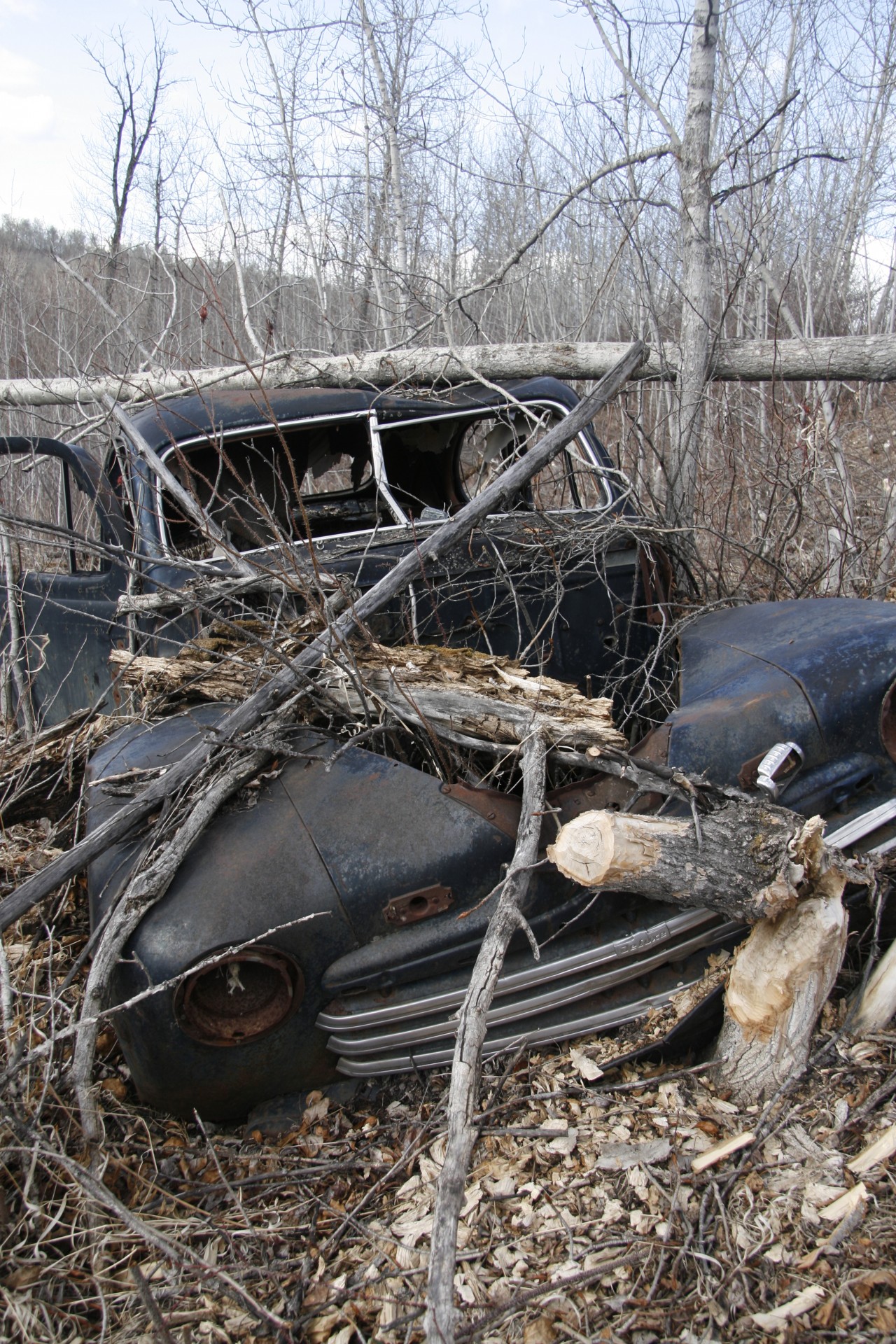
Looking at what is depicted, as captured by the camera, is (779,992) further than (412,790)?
No

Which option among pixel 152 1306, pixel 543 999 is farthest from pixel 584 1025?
→ pixel 152 1306

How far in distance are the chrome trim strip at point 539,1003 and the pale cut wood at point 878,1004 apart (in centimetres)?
39

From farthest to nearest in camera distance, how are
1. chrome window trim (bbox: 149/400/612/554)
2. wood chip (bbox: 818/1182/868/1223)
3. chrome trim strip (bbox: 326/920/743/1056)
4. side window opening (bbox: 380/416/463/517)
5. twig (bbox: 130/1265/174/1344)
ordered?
side window opening (bbox: 380/416/463/517)
chrome window trim (bbox: 149/400/612/554)
chrome trim strip (bbox: 326/920/743/1056)
wood chip (bbox: 818/1182/868/1223)
twig (bbox: 130/1265/174/1344)

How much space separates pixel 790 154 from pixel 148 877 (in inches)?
436

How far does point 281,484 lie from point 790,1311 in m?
3.03

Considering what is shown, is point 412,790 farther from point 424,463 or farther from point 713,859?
point 424,463

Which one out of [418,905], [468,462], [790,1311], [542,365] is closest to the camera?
[790,1311]

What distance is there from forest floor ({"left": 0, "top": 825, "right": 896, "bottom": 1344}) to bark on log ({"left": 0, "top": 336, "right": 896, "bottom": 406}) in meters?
3.51

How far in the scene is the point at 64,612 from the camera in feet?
12.4

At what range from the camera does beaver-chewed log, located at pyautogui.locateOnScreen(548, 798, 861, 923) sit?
1972 mm

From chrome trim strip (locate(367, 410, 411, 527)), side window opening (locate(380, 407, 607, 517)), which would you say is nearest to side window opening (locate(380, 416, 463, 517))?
side window opening (locate(380, 407, 607, 517))

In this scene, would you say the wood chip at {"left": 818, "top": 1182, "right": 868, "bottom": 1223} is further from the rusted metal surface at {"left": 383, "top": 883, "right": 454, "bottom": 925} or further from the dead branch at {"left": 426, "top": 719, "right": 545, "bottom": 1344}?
the rusted metal surface at {"left": 383, "top": 883, "right": 454, "bottom": 925}

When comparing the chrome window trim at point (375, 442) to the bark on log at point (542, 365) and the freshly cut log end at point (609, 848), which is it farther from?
the freshly cut log end at point (609, 848)

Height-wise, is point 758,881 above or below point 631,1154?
above
